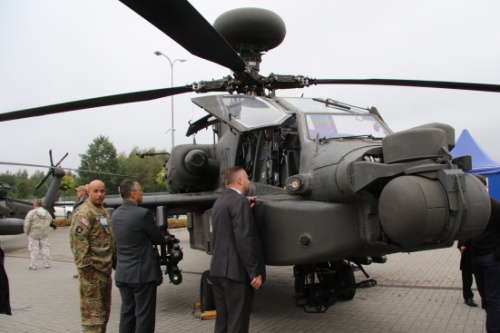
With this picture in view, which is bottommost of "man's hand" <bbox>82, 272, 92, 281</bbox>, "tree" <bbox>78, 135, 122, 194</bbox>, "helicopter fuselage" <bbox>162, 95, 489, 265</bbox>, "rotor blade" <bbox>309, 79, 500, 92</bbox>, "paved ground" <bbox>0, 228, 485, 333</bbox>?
"paved ground" <bbox>0, 228, 485, 333</bbox>

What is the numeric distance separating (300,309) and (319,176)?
2.74 metres

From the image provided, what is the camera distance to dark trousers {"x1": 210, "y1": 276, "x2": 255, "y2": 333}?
3432mm

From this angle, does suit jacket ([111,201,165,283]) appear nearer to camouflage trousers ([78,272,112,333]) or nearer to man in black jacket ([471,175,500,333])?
camouflage trousers ([78,272,112,333])

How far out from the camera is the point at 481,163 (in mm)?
14023

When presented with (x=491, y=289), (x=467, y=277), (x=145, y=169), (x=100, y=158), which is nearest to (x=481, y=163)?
(x=467, y=277)

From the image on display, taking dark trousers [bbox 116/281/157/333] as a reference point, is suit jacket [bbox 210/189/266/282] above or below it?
above

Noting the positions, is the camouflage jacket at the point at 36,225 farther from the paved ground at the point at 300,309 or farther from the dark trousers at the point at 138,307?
the dark trousers at the point at 138,307

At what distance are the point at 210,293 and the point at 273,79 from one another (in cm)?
349

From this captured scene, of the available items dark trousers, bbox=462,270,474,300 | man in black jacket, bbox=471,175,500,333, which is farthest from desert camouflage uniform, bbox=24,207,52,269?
man in black jacket, bbox=471,175,500,333

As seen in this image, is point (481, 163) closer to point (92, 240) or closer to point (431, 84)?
point (431, 84)

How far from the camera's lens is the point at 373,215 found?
3.50 meters

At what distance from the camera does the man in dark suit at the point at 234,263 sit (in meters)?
3.47

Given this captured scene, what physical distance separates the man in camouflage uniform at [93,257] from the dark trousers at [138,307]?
0.89 ft

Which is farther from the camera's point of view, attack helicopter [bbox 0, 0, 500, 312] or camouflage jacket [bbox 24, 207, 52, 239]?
camouflage jacket [bbox 24, 207, 52, 239]
